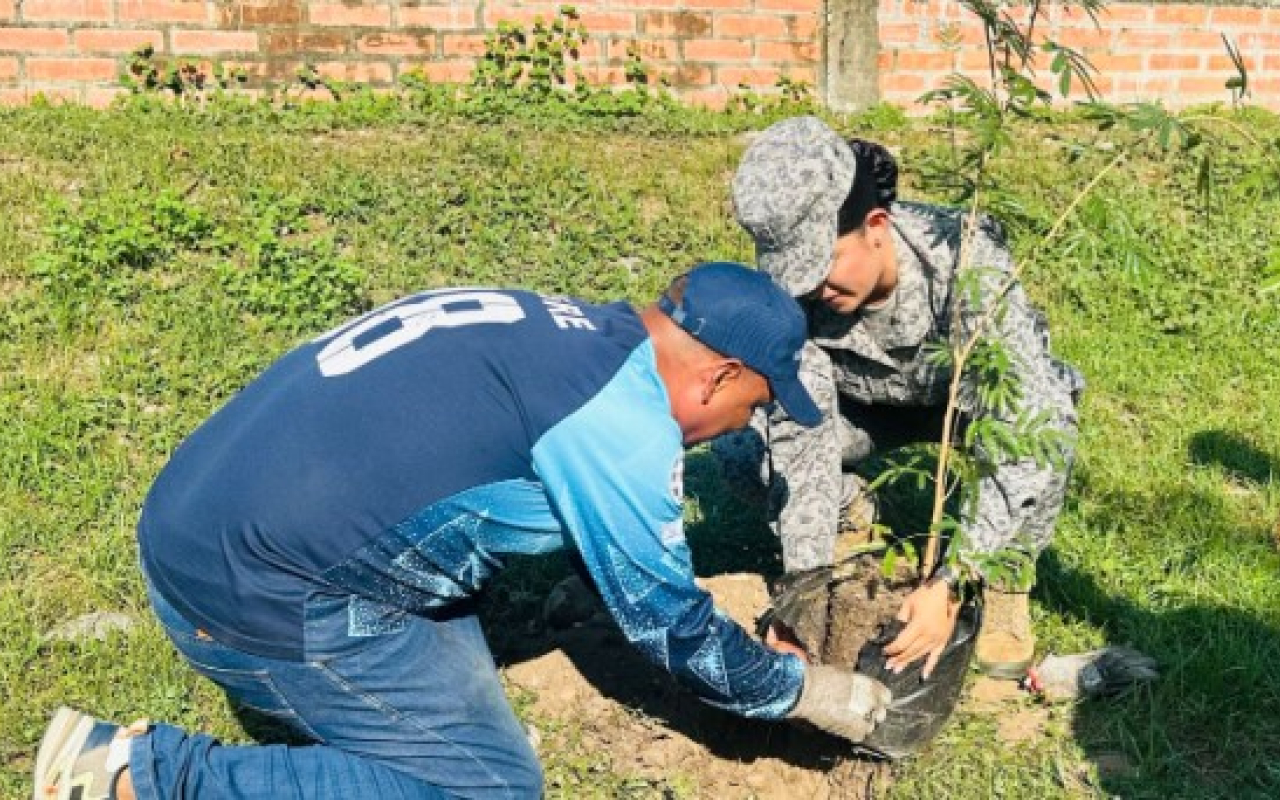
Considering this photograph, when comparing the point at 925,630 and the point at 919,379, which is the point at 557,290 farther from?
the point at 925,630

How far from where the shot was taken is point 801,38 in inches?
285

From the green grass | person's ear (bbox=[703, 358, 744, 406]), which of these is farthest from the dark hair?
person's ear (bbox=[703, 358, 744, 406])

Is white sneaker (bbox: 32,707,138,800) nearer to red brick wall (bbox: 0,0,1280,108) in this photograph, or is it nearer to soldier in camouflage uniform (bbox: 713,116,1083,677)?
soldier in camouflage uniform (bbox: 713,116,1083,677)

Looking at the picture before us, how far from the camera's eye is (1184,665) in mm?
3912

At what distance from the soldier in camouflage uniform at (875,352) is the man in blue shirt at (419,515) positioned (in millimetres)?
641

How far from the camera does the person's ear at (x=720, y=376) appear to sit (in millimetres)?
2826

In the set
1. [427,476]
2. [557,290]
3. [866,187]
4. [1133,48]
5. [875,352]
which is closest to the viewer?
[427,476]

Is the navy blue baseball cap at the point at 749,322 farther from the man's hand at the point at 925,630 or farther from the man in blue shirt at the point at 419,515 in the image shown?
the man's hand at the point at 925,630

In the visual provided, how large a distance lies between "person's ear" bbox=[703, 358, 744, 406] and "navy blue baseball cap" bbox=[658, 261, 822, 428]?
21mm

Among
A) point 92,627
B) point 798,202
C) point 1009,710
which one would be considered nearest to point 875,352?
point 798,202

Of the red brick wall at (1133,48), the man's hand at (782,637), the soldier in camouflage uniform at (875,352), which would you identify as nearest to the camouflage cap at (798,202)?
the soldier in camouflage uniform at (875,352)

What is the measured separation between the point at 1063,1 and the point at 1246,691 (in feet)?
5.93

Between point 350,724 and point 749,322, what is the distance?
1.15m

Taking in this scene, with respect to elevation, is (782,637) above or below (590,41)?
below
